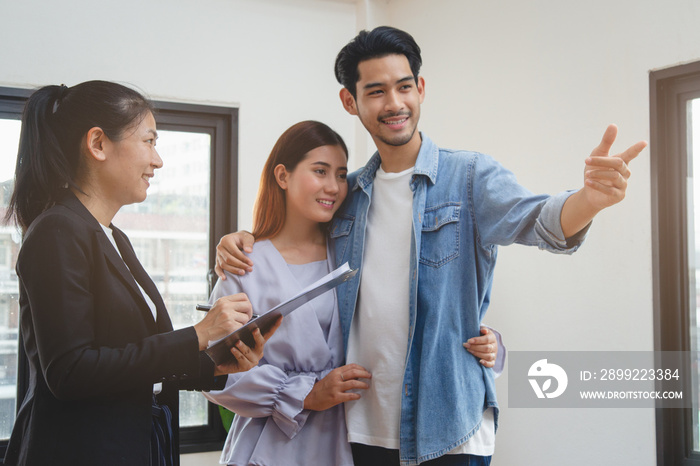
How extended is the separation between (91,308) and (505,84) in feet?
7.76

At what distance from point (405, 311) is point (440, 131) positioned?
6.55ft

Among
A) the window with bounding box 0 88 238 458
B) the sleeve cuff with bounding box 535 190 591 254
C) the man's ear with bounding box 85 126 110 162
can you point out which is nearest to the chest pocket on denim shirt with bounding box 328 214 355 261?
the sleeve cuff with bounding box 535 190 591 254

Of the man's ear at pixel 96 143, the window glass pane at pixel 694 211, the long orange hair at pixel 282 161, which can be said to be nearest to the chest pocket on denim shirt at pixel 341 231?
the long orange hair at pixel 282 161

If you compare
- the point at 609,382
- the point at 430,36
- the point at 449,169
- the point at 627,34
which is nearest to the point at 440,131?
the point at 430,36

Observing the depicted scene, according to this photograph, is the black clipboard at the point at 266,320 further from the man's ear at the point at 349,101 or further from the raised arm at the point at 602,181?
the man's ear at the point at 349,101

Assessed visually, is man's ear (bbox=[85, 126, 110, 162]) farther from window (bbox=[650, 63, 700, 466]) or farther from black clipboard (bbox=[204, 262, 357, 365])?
window (bbox=[650, 63, 700, 466])

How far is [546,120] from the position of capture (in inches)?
110

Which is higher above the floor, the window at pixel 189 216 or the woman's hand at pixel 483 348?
the window at pixel 189 216

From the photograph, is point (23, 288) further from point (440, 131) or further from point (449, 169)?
point (440, 131)

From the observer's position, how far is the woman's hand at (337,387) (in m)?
1.56

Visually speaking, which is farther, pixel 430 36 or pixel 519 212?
pixel 430 36

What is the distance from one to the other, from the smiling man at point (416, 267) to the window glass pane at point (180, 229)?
6.47 feet

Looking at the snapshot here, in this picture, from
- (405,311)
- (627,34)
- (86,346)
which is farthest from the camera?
(627,34)

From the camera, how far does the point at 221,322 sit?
1264 millimetres
